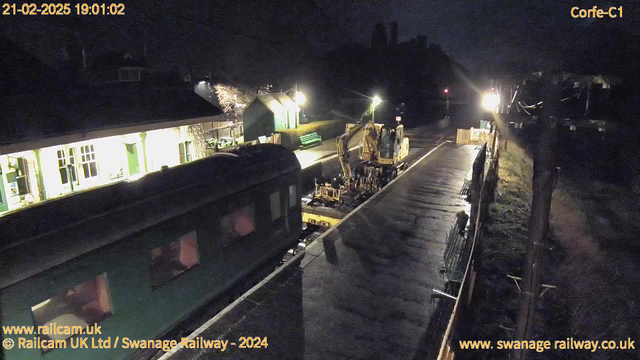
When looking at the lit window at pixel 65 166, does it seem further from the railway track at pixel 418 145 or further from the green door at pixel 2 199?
the railway track at pixel 418 145

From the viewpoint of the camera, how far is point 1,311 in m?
4.83

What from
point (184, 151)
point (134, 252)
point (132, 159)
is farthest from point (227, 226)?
point (184, 151)

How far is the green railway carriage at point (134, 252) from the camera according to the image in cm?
526

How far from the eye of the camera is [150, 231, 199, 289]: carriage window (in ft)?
23.6

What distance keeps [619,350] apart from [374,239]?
6509 millimetres

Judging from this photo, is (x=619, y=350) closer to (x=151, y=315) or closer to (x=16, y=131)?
(x=151, y=315)

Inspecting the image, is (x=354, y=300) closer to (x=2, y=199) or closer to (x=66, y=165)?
(x=2, y=199)

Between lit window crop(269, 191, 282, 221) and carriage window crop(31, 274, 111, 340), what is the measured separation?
5008 millimetres

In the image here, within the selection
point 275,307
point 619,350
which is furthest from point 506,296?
point 275,307

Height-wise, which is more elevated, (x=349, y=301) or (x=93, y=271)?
(x=93, y=271)

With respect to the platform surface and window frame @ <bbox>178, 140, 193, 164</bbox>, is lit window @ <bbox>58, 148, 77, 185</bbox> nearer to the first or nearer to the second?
window frame @ <bbox>178, 140, 193, 164</bbox>

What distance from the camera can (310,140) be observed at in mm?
28859

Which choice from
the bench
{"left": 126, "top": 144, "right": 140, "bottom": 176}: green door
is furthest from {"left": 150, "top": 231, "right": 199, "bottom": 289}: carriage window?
the bench

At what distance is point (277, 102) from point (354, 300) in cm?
2350
